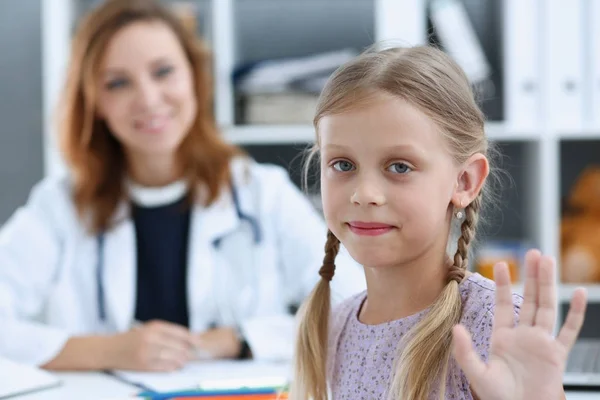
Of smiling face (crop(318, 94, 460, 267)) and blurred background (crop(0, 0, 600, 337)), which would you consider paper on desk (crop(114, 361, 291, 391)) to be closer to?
smiling face (crop(318, 94, 460, 267))

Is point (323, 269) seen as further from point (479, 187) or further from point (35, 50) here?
point (35, 50)

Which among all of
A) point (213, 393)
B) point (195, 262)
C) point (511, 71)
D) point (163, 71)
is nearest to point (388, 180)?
point (213, 393)

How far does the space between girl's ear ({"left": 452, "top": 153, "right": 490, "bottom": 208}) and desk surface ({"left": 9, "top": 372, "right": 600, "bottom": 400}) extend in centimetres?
41

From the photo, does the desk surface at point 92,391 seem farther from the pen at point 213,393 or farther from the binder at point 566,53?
the binder at point 566,53

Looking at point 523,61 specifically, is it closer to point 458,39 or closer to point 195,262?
point 458,39

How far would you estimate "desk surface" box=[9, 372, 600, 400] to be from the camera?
1.15m

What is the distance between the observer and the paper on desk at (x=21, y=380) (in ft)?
3.91

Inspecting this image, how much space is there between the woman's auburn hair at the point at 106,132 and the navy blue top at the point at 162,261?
2.6 inches

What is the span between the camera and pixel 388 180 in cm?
79

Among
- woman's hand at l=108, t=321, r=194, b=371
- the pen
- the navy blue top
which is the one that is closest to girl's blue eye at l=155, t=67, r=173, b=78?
the navy blue top

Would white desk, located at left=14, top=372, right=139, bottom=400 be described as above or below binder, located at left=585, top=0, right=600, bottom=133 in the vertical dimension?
below

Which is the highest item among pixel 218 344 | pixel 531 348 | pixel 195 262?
pixel 531 348

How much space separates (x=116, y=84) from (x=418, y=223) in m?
1.13

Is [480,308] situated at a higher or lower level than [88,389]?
higher
